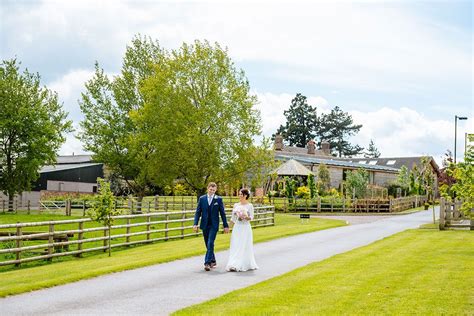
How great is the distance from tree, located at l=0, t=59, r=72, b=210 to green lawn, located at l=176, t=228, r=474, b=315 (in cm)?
3905

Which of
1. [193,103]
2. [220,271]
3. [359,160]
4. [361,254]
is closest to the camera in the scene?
[220,271]

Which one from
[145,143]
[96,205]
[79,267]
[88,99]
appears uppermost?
[88,99]

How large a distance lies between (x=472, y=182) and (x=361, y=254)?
3.76m

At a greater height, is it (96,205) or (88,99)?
(88,99)

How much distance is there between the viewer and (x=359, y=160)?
9931cm

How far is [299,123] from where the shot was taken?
117 metres

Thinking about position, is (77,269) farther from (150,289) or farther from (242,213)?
(242,213)

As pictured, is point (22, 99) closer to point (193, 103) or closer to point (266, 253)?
point (193, 103)

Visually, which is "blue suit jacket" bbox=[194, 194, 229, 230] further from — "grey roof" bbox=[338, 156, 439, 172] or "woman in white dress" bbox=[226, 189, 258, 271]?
"grey roof" bbox=[338, 156, 439, 172]

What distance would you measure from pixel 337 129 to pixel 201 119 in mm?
79620

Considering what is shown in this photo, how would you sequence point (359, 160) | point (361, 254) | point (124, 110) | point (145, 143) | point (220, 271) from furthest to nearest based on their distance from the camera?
point (359, 160)
point (124, 110)
point (145, 143)
point (361, 254)
point (220, 271)

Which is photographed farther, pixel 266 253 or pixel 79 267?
pixel 266 253

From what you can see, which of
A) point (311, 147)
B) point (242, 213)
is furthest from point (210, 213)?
point (311, 147)

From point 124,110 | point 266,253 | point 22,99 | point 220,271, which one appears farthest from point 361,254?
point 22,99
